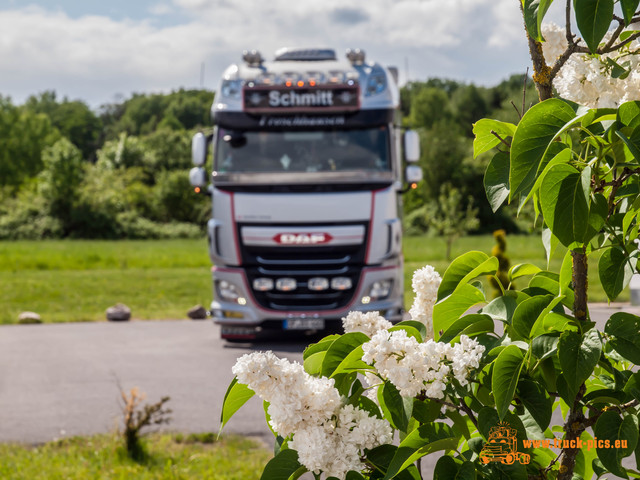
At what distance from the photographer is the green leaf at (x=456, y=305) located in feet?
4.37

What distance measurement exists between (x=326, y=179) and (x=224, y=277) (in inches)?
65.4

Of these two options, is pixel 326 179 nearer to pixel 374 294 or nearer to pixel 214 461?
pixel 374 294

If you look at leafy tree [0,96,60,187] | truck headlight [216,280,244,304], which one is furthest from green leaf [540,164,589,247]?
leafy tree [0,96,60,187]

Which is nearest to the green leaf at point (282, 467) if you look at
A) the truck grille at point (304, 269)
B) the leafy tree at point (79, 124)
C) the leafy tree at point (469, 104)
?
the truck grille at point (304, 269)

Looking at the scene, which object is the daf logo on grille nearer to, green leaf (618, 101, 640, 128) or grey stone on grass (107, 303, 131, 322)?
grey stone on grass (107, 303, 131, 322)

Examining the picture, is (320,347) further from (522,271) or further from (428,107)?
(428,107)

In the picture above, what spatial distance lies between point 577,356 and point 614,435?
0.53 ft

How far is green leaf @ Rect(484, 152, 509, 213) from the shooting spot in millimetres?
1183

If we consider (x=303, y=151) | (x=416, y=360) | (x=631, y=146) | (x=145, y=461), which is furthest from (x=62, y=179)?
(x=631, y=146)

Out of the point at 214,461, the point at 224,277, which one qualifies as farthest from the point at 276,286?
the point at 214,461

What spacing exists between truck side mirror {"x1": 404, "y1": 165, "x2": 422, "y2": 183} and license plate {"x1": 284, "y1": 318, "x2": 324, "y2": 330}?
2.04 m

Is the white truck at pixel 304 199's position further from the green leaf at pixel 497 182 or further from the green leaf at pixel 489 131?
the green leaf at pixel 497 182

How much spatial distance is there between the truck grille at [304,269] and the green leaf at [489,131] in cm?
793

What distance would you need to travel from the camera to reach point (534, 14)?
1149 millimetres
